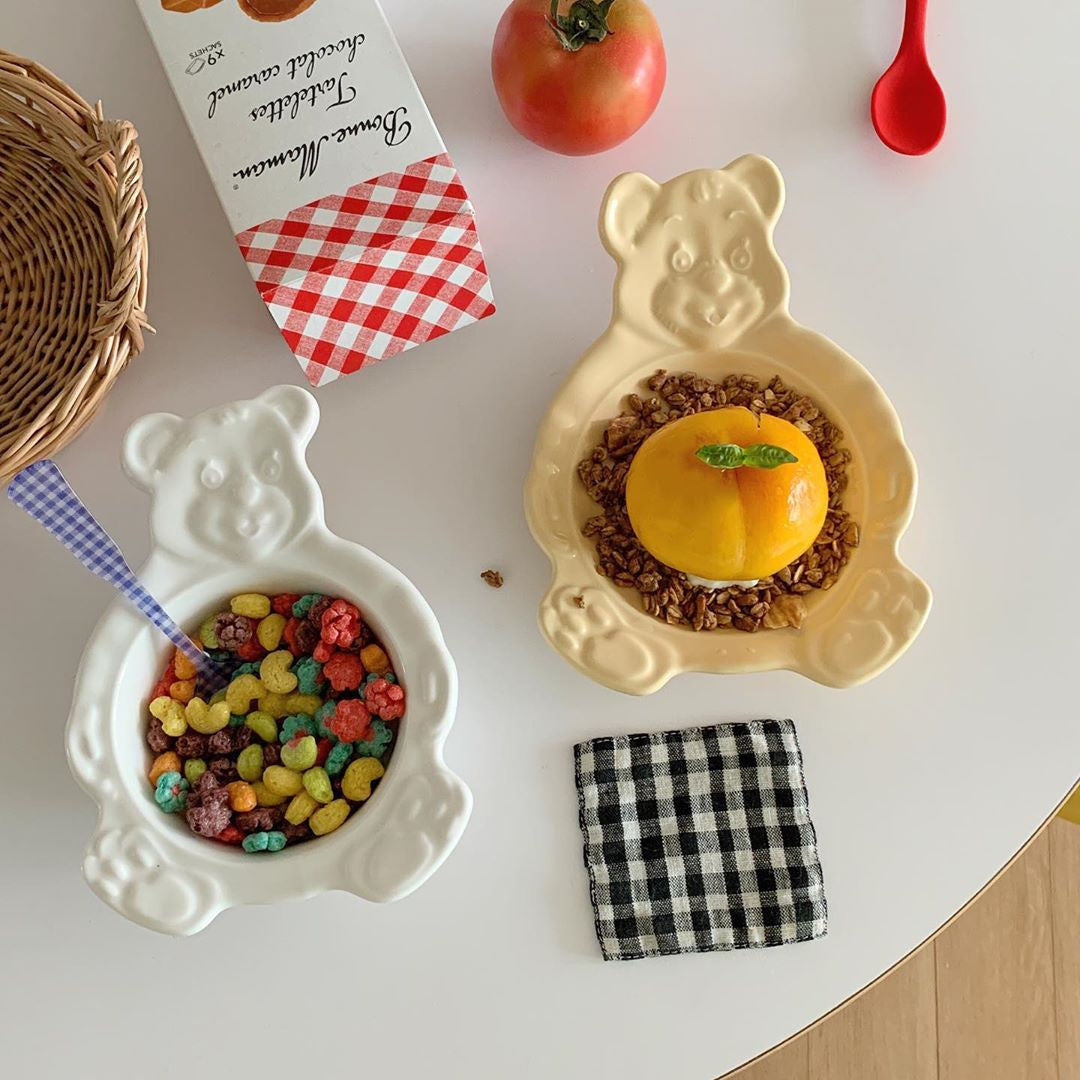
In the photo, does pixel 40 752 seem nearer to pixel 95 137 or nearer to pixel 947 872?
pixel 95 137

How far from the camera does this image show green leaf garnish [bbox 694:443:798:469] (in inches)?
28.4

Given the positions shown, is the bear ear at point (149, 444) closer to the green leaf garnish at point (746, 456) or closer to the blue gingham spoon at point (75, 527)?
the blue gingham spoon at point (75, 527)

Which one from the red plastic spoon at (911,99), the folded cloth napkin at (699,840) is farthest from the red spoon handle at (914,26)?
the folded cloth napkin at (699,840)

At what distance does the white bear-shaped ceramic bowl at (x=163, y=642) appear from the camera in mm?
764

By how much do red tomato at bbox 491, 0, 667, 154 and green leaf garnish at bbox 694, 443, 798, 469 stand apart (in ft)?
1.09

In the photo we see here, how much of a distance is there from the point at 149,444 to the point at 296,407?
0.38ft

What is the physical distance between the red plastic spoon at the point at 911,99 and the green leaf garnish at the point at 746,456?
38 centimetres

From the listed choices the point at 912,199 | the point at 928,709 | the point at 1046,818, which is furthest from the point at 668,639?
the point at 912,199

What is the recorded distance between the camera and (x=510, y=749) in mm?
894

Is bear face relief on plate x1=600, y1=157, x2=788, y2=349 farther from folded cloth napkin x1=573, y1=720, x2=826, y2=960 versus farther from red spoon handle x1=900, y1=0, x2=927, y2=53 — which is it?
folded cloth napkin x1=573, y1=720, x2=826, y2=960

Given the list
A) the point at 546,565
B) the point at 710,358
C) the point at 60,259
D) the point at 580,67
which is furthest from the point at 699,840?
the point at 60,259

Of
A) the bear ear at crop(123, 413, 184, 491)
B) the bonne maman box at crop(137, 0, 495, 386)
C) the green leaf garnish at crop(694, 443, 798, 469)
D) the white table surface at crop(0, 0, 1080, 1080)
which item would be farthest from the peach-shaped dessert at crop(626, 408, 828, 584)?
the bear ear at crop(123, 413, 184, 491)

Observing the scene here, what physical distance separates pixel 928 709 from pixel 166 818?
63 centimetres

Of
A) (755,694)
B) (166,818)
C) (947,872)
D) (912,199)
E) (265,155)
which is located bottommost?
(947,872)
